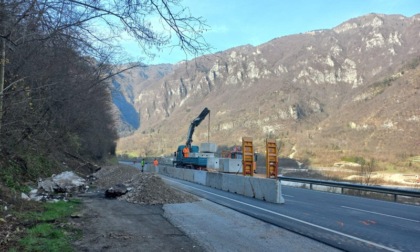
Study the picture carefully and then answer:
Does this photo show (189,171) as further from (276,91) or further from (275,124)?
(276,91)

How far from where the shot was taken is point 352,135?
95.1 meters

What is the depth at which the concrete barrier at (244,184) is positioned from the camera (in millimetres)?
17250

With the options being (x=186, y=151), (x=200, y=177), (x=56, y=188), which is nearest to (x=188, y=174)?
(x=200, y=177)

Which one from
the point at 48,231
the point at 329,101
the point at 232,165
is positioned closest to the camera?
the point at 48,231

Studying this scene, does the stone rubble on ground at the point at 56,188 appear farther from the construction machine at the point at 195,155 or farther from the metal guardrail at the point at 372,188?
the construction machine at the point at 195,155

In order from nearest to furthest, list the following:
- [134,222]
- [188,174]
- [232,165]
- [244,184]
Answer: [134,222], [244,184], [232,165], [188,174]

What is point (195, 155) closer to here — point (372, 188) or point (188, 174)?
point (188, 174)

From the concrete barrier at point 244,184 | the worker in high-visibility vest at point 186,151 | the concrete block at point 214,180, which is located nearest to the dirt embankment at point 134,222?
the concrete barrier at point 244,184

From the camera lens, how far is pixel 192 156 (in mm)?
41344

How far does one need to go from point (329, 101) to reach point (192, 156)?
117 meters

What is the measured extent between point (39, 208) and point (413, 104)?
307 ft

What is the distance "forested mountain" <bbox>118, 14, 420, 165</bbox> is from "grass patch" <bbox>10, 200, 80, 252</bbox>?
2352 inches

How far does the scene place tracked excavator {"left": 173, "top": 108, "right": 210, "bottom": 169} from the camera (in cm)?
3874

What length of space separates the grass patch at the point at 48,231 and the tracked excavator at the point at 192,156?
26.3 metres
